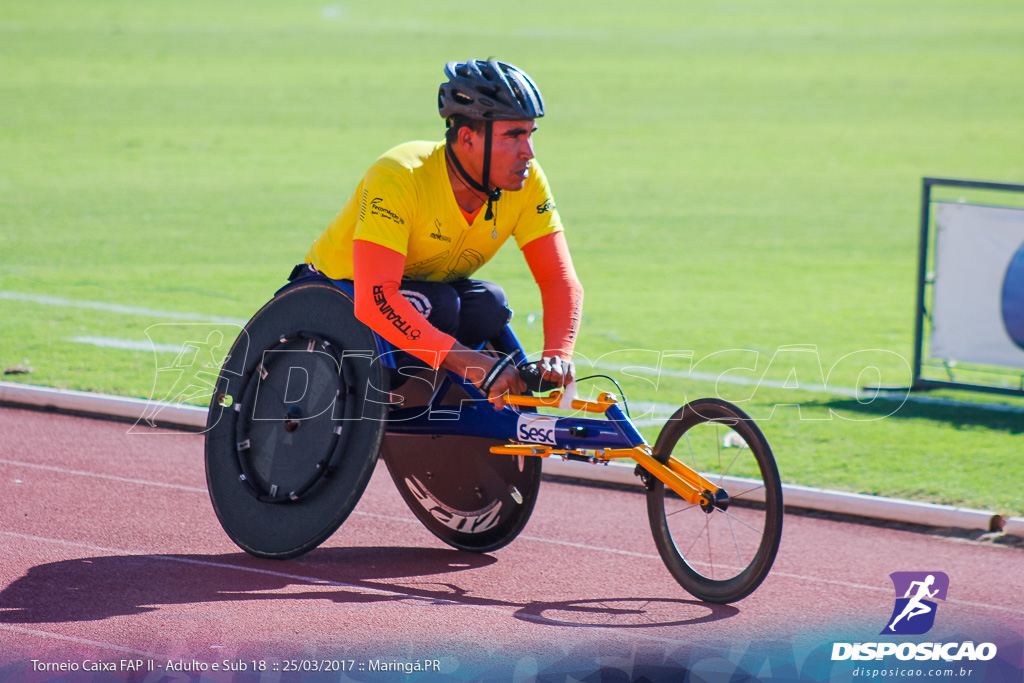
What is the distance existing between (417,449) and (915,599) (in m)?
2.24

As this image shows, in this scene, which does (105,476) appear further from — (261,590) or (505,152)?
(505,152)

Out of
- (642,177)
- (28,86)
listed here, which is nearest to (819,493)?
(642,177)

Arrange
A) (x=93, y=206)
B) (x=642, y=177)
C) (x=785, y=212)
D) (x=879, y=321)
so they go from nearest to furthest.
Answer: (x=879, y=321) → (x=93, y=206) → (x=785, y=212) → (x=642, y=177)

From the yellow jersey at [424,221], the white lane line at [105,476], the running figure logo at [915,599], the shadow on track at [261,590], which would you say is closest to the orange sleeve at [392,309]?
the yellow jersey at [424,221]

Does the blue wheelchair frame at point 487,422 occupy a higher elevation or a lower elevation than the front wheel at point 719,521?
higher

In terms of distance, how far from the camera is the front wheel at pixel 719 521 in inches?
203

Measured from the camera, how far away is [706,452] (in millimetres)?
7480

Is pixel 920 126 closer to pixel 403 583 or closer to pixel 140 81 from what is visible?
pixel 140 81

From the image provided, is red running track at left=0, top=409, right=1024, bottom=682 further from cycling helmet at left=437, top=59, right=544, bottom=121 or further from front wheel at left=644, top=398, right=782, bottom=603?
cycling helmet at left=437, top=59, right=544, bottom=121

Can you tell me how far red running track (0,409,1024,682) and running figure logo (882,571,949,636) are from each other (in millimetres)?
55

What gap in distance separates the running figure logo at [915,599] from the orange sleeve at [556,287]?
1.71 m

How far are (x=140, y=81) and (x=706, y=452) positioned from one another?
27842mm

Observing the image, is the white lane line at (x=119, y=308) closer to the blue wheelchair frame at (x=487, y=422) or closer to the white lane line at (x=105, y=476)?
the white lane line at (x=105, y=476)

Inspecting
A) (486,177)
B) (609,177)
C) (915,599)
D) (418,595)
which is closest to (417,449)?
(418,595)
